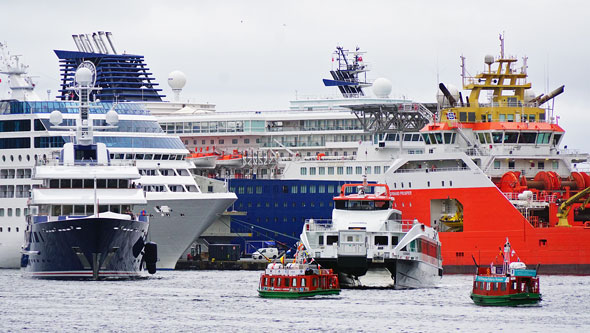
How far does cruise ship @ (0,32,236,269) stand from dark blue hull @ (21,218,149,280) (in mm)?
9559

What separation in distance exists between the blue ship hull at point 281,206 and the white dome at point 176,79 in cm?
2915

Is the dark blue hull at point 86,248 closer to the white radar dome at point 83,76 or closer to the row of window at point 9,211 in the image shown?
the white radar dome at point 83,76

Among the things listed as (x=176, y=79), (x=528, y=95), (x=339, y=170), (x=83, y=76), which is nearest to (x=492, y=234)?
(x=528, y=95)

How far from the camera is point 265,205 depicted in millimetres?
110938

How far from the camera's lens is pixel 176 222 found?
9550 cm

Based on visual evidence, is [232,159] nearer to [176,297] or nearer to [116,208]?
[116,208]

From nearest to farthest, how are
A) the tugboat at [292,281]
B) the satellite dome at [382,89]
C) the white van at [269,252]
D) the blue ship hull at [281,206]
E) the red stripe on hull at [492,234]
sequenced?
the tugboat at [292,281] → the red stripe on hull at [492,234] → the white van at [269,252] → the blue ship hull at [281,206] → the satellite dome at [382,89]

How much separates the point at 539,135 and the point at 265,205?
23248 millimetres

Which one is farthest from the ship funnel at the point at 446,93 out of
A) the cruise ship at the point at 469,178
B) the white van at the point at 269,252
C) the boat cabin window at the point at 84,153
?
the boat cabin window at the point at 84,153

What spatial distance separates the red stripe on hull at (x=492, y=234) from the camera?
289ft

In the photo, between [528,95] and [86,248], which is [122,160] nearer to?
[86,248]

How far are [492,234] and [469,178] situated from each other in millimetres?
3829

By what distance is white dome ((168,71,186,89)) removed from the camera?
139 m

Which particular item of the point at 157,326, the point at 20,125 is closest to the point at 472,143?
the point at 20,125
